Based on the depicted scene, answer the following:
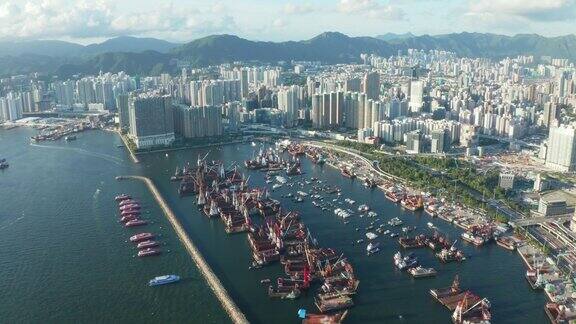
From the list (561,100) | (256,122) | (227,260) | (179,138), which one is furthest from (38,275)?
(561,100)

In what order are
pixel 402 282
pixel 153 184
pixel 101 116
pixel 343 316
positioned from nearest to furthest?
1. pixel 343 316
2. pixel 402 282
3. pixel 153 184
4. pixel 101 116

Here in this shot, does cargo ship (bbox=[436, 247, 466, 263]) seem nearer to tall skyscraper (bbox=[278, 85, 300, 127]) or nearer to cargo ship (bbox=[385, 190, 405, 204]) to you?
cargo ship (bbox=[385, 190, 405, 204])

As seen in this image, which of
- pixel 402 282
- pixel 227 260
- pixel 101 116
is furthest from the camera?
pixel 101 116

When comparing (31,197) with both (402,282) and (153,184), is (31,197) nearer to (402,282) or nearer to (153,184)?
(153,184)

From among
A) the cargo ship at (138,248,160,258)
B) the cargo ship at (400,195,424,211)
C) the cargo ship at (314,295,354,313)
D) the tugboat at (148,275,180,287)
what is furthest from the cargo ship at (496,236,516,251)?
the cargo ship at (138,248,160,258)

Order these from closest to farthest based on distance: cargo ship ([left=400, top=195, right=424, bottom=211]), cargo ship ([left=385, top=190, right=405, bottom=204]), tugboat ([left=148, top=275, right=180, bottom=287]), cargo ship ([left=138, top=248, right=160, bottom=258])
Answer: tugboat ([left=148, top=275, right=180, bottom=287]) → cargo ship ([left=138, top=248, right=160, bottom=258]) → cargo ship ([left=400, top=195, right=424, bottom=211]) → cargo ship ([left=385, top=190, right=405, bottom=204])

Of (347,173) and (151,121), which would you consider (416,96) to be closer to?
(347,173)

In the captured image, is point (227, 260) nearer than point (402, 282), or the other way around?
point (402, 282)

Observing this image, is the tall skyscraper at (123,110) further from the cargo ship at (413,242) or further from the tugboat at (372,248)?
the cargo ship at (413,242)
